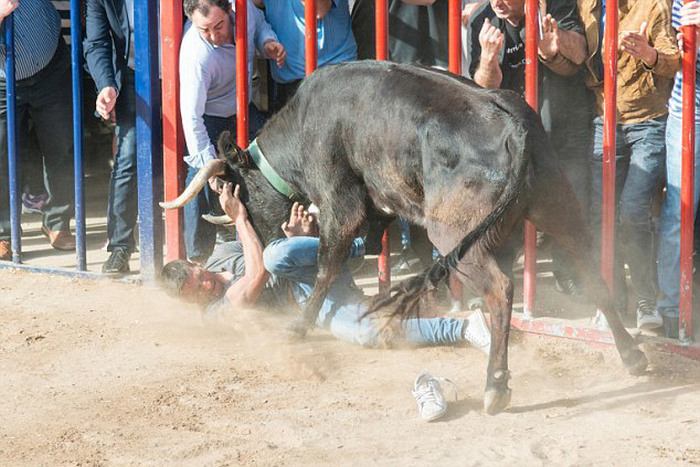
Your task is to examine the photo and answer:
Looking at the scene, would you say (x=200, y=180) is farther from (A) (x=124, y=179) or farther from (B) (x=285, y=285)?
(A) (x=124, y=179)

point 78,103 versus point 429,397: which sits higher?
point 78,103

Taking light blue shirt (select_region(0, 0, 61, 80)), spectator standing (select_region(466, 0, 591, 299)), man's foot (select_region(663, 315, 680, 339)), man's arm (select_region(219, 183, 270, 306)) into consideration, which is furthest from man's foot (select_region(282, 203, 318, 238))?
light blue shirt (select_region(0, 0, 61, 80))

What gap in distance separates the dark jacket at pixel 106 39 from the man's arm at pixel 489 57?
2.29 meters

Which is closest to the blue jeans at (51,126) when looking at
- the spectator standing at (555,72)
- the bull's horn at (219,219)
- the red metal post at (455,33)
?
the bull's horn at (219,219)

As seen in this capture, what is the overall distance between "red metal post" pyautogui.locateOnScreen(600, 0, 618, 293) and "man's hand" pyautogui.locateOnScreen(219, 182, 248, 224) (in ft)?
6.06

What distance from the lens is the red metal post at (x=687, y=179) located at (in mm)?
4730

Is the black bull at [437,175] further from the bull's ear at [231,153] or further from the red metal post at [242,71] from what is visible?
the red metal post at [242,71]

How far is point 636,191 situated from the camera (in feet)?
17.7

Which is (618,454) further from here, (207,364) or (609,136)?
(207,364)

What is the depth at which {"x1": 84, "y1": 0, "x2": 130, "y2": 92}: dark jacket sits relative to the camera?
6473 mm

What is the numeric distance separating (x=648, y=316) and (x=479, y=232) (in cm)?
146

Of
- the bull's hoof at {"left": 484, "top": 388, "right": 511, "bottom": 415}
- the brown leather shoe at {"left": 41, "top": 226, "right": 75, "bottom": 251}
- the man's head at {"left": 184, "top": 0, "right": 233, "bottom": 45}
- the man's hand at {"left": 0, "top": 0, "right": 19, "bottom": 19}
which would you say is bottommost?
the bull's hoof at {"left": 484, "top": 388, "right": 511, "bottom": 415}

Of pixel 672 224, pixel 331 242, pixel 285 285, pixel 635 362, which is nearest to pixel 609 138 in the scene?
pixel 672 224

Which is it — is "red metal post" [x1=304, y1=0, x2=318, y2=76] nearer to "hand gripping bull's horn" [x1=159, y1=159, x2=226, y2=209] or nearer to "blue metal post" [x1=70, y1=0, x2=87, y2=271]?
"hand gripping bull's horn" [x1=159, y1=159, x2=226, y2=209]
